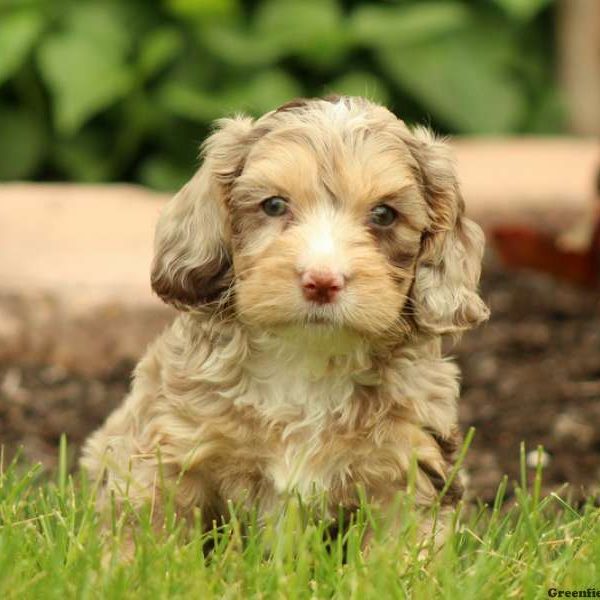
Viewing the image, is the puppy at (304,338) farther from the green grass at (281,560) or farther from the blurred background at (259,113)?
the blurred background at (259,113)

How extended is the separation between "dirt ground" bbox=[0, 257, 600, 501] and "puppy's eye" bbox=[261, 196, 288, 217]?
7.73 feet

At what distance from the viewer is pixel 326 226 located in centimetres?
439

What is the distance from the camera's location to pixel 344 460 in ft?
15.2

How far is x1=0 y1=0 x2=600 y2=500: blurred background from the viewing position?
7770 mm

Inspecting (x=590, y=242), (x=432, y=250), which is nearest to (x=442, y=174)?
(x=432, y=250)

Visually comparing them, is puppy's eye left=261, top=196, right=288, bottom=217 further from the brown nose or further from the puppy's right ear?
the brown nose

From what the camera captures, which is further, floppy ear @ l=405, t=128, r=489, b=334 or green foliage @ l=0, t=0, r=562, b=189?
green foliage @ l=0, t=0, r=562, b=189

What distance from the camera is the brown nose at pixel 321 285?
4.21 m

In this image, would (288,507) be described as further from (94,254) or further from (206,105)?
(206,105)

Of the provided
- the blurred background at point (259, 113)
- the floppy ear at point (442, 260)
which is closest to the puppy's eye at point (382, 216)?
the floppy ear at point (442, 260)

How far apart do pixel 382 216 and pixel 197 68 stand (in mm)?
6217

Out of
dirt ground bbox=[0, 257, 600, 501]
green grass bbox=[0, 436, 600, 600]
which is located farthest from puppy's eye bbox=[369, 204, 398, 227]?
dirt ground bbox=[0, 257, 600, 501]

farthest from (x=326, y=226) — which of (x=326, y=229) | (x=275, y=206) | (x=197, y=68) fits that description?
(x=197, y=68)

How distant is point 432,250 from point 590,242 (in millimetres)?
4548
